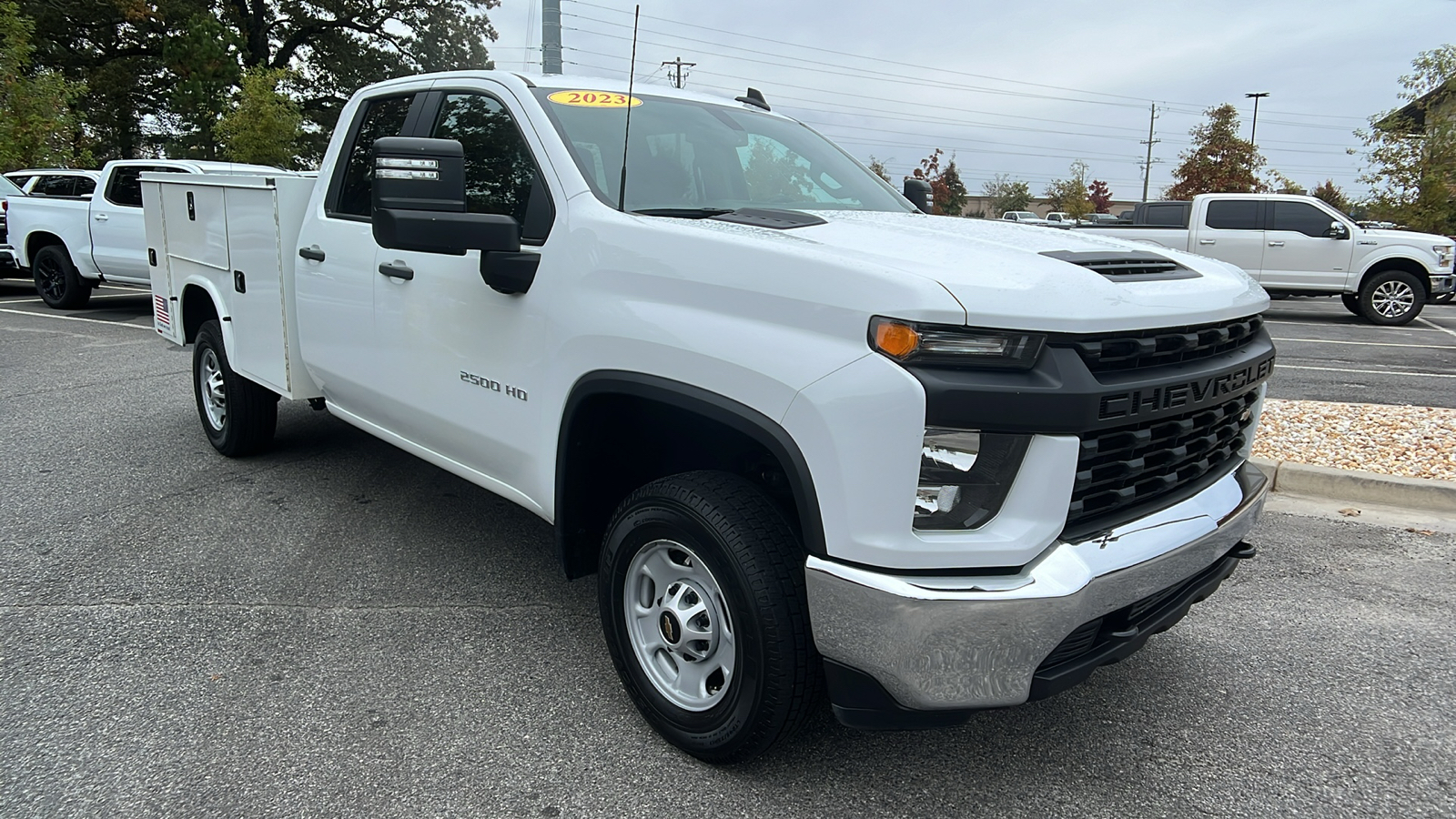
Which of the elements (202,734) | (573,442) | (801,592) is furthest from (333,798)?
(801,592)

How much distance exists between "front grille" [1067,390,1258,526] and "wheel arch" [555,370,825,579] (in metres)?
0.66

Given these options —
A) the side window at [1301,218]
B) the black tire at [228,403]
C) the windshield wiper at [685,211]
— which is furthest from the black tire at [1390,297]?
the black tire at [228,403]

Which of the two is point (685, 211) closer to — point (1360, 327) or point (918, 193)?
point (918, 193)

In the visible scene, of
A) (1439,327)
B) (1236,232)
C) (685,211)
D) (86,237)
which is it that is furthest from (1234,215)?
(86,237)

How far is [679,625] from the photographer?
2693 millimetres

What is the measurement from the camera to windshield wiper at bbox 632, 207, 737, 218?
9.87 ft

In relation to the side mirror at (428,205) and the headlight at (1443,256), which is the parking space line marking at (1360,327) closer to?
the headlight at (1443,256)

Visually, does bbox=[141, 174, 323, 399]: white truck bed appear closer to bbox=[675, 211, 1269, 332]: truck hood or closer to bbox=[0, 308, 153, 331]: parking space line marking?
bbox=[675, 211, 1269, 332]: truck hood

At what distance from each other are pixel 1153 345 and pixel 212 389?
5.29 m

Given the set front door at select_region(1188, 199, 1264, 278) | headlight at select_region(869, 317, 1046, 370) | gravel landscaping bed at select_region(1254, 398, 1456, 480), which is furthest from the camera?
front door at select_region(1188, 199, 1264, 278)

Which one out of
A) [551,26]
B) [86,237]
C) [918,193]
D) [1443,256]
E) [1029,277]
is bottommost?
[86,237]

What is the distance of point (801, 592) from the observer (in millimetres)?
2410

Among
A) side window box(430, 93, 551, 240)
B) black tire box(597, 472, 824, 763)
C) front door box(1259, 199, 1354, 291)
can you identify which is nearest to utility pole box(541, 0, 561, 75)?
side window box(430, 93, 551, 240)

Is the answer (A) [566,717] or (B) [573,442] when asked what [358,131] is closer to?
(B) [573,442]
